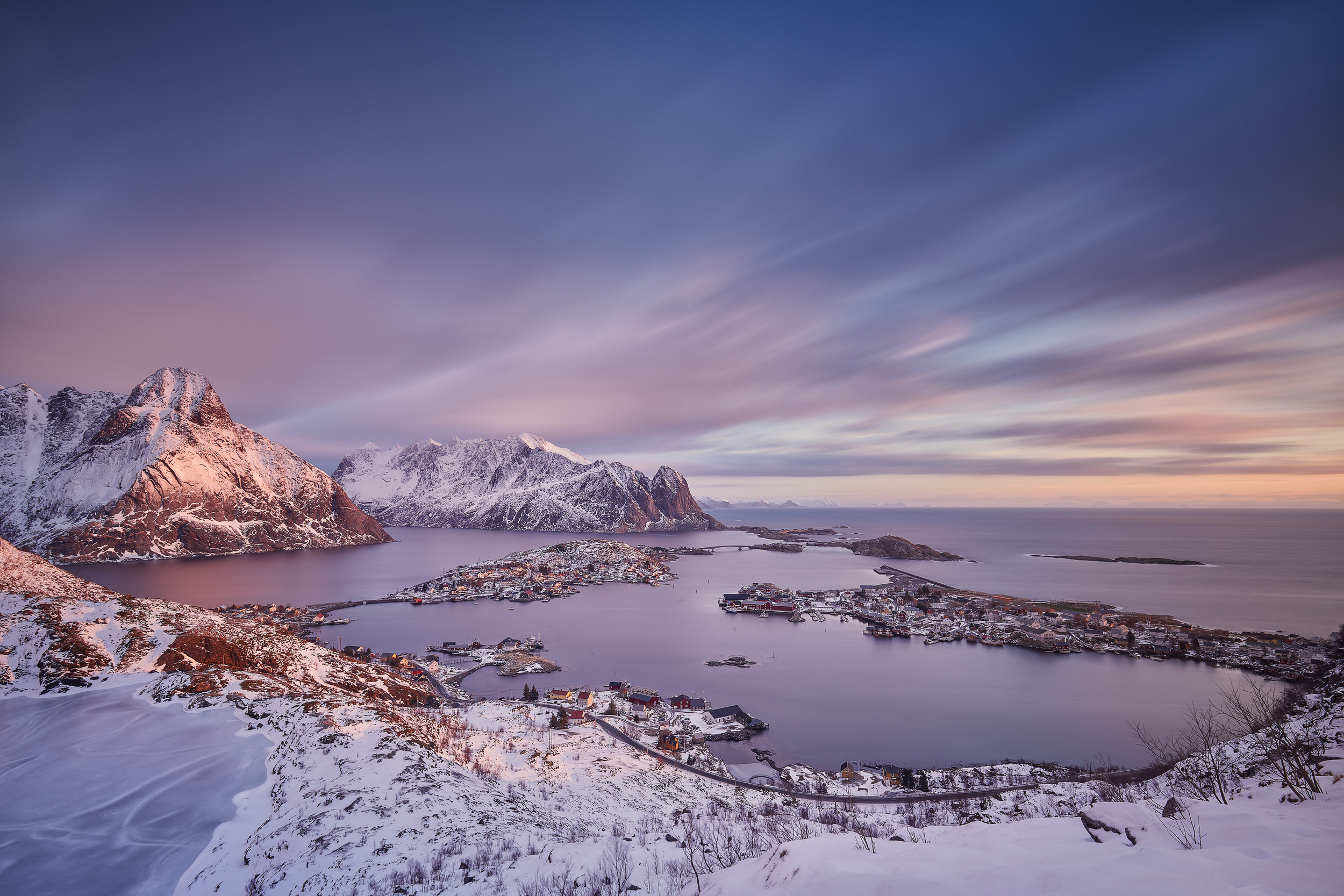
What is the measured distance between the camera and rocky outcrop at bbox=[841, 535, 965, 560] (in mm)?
108750

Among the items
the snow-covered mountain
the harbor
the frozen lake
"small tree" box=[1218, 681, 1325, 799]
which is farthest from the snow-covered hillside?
the snow-covered mountain

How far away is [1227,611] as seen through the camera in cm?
5541

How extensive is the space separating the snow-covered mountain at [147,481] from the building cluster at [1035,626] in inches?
5198

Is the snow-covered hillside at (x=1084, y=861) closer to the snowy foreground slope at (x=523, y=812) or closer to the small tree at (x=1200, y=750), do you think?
the snowy foreground slope at (x=523, y=812)

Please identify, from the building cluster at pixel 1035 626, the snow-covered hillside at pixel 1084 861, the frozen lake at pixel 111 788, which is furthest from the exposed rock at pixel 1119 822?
the building cluster at pixel 1035 626

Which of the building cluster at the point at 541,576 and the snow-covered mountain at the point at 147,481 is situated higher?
the snow-covered mountain at the point at 147,481

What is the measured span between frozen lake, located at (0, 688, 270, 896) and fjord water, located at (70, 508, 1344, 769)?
22.8 metres

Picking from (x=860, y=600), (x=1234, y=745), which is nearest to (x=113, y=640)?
(x=1234, y=745)

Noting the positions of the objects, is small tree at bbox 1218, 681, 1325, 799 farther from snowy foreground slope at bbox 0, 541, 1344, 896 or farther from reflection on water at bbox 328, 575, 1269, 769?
reflection on water at bbox 328, 575, 1269, 769

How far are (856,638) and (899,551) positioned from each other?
2832 inches

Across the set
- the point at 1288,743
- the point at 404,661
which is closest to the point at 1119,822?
the point at 1288,743

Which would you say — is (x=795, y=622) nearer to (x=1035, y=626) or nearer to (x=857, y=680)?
(x=857, y=680)

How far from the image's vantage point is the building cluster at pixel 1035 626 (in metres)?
40.1

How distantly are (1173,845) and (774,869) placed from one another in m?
3.65
